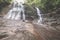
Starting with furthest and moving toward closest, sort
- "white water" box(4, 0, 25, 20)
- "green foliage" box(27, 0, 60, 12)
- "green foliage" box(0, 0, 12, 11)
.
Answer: "green foliage" box(0, 0, 12, 11) < "white water" box(4, 0, 25, 20) < "green foliage" box(27, 0, 60, 12)

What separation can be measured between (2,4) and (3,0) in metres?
0.71

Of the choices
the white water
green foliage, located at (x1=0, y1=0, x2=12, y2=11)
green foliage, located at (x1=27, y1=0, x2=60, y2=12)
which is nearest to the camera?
green foliage, located at (x1=27, y1=0, x2=60, y2=12)

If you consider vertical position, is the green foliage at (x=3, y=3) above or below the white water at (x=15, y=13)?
above

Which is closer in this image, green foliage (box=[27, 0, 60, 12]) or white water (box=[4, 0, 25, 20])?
green foliage (box=[27, 0, 60, 12])

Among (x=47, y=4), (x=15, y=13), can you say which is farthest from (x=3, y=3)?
(x=47, y=4)

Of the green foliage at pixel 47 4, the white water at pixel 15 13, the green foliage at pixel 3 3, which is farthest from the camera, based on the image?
the green foliage at pixel 3 3

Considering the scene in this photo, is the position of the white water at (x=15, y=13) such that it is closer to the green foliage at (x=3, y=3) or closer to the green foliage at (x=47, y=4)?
the green foliage at (x=3, y=3)

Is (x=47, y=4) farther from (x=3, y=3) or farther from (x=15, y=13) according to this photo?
(x=3, y=3)

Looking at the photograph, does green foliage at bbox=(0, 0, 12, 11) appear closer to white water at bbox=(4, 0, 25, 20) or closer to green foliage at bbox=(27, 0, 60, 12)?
white water at bbox=(4, 0, 25, 20)

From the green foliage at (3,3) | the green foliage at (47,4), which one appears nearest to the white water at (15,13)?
the green foliage at (3,3)

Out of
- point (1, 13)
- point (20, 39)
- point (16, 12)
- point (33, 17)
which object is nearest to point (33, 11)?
point (33, 17)

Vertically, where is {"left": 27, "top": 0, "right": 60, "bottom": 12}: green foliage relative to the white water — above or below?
above

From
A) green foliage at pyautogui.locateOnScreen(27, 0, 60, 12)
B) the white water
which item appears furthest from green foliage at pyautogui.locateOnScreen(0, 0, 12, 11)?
green foliage at pyautogui.locateOnScreen(27, 0, 60, 12)

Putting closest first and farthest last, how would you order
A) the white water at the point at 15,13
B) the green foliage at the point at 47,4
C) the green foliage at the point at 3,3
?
the green foliage at the point at 47,4, the white water at the point at 15,13, the green foliage at the point at 3,3
